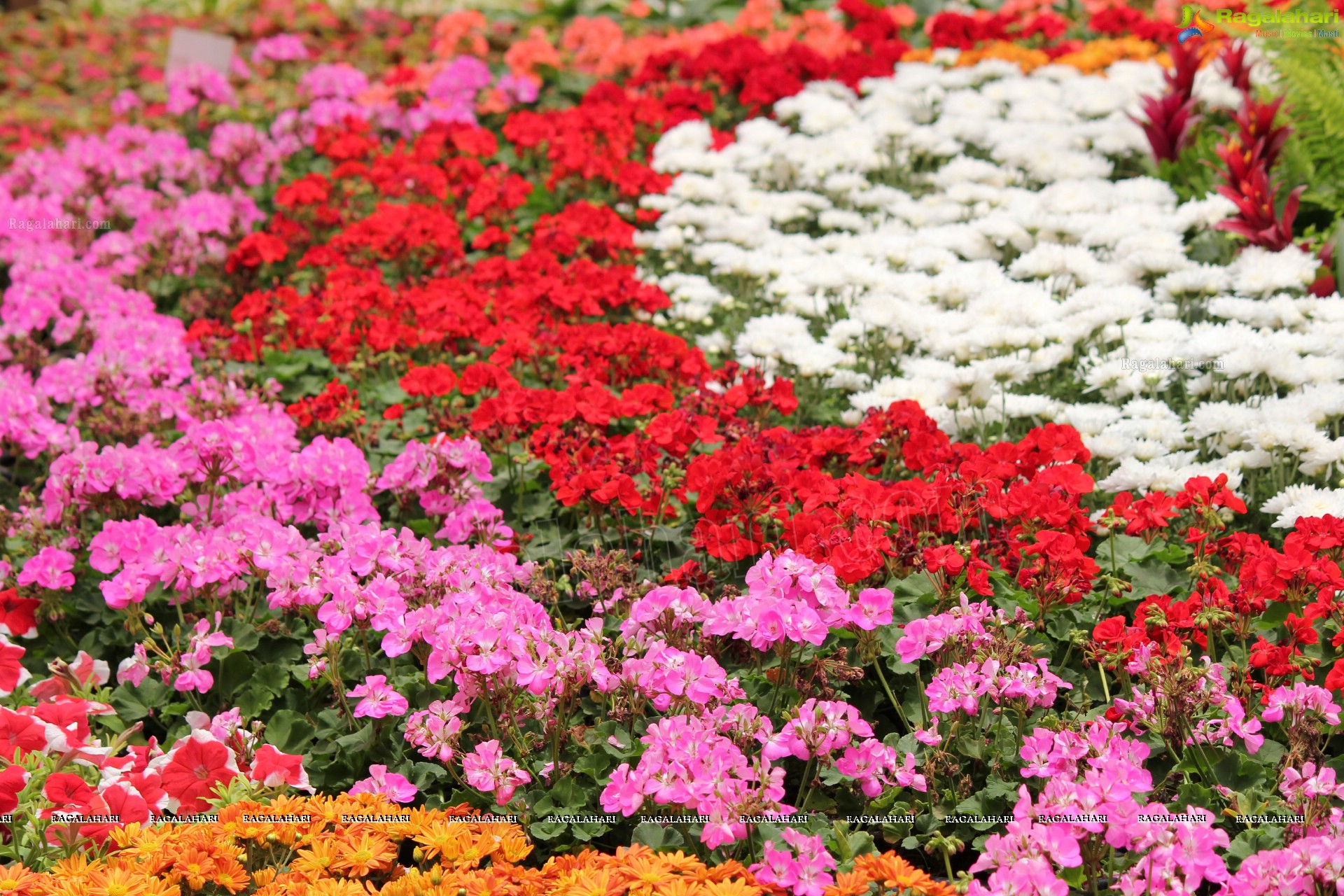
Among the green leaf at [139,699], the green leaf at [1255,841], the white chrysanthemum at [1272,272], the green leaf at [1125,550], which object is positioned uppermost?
the white chrysanthemum at [1272,272]

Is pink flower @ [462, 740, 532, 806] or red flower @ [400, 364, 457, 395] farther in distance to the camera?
red flower @ [400, 364, 457, 395]

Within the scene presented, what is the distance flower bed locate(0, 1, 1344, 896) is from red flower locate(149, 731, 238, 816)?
1cm

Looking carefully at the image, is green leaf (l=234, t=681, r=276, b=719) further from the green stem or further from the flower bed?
the green stem

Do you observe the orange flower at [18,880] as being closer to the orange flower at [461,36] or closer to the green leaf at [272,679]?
the green leaf at [272,679]

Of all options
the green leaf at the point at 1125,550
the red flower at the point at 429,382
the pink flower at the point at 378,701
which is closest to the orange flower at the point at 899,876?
the pink flower at the point at 378,701

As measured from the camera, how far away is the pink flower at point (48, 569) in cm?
327

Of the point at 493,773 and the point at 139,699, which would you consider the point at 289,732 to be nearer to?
the point at 139,699

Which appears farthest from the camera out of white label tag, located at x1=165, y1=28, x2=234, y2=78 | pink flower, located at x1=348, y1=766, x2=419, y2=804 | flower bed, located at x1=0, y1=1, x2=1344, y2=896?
white label tag, located at x1=165, y1=28, x2=234, y2=78

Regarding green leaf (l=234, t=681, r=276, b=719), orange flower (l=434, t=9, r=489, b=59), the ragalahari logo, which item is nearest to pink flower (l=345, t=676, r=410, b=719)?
green leaf (l=234, t=681, r=276, b=719)

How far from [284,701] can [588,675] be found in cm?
108

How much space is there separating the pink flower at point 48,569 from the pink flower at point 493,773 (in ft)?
5.14

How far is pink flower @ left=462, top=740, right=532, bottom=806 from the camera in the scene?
245 cm

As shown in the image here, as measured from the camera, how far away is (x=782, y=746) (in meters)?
→ 2.33

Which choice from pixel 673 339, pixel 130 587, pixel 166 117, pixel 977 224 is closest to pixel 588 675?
pixel 130 587
